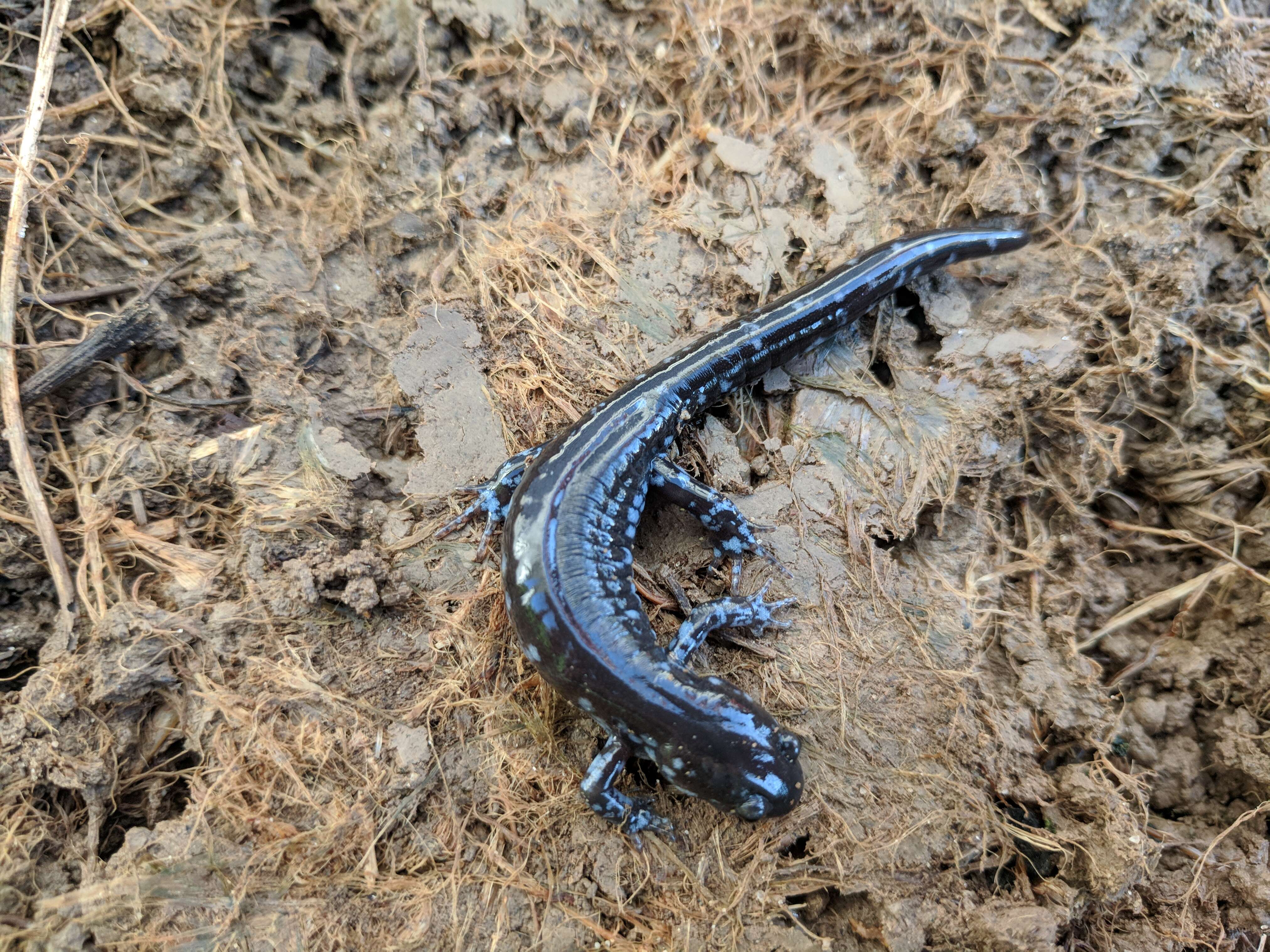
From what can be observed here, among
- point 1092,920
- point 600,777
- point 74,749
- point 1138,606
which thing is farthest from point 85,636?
point 1138,606

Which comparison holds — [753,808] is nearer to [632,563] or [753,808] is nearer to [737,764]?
[737,764]

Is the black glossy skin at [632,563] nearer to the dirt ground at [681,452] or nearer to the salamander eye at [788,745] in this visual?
the salamander eye at [788,745]

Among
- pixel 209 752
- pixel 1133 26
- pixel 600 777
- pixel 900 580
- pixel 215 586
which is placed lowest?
pixel 600 777

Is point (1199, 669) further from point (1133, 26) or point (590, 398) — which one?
point (1133, 26)

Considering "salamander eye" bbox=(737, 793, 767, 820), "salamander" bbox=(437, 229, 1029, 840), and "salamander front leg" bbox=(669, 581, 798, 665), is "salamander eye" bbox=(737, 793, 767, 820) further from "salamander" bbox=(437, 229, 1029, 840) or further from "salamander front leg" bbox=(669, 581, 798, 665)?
"salamander front leg" bbox=(669, 581, 798, 665)

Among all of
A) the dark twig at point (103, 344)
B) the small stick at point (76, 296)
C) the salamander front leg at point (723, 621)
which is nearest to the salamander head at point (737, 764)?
the salamander front leg at point (723, 621)

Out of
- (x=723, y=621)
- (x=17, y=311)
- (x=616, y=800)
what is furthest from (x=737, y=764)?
(x=17, y=311)
